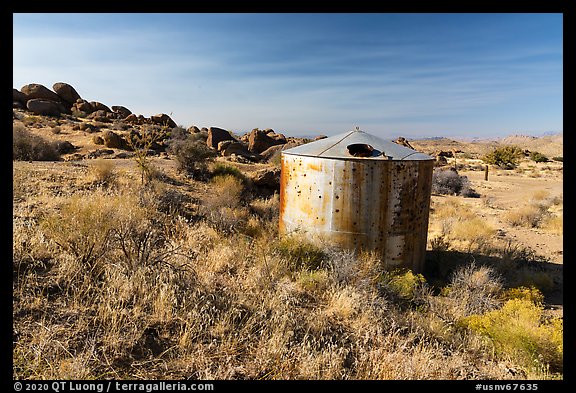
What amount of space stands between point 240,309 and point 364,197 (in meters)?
3.39

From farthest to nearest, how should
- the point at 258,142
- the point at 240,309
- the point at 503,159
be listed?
the point at 503,159
the point at 258,142
the point at 240,309

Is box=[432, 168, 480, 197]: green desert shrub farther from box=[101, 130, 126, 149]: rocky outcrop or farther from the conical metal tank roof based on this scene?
box=[101, 130, 126, 149]: rocky outcrop

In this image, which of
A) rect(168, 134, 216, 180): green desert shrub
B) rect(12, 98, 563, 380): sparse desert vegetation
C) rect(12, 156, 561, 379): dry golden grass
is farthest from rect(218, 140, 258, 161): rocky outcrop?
rect(12, 156, 561, 379): dry golden grass

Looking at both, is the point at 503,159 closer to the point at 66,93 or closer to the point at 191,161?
the point at 191,161

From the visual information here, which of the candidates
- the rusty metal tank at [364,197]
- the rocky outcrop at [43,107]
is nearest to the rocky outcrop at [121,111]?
the rocky outcrop at [43,107]

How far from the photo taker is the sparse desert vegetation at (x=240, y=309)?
3404 mm

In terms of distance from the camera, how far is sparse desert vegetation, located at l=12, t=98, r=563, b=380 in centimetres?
340

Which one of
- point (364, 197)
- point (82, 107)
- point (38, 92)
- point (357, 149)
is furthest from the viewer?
point (82, 107)

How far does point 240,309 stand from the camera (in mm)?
4348

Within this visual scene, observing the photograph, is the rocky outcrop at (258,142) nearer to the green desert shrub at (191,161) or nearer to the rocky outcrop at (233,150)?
the rocky outcrop at (233,150)

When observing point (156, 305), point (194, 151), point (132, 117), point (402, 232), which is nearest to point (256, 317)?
point (156, 305)

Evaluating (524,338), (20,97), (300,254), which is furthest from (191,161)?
(20,97)

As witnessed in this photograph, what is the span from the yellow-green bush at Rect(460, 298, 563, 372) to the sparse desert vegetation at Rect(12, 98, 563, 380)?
0.07 feet

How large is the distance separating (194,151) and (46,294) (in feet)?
33.6
